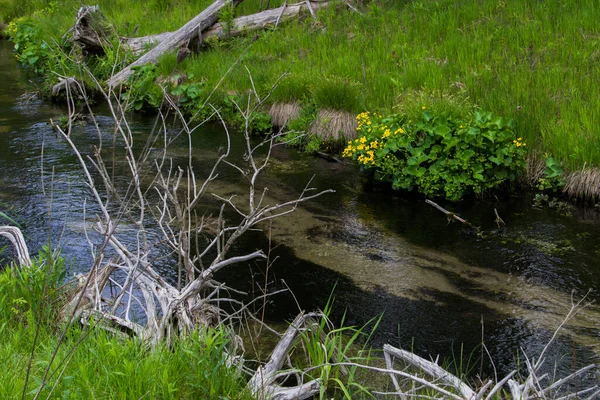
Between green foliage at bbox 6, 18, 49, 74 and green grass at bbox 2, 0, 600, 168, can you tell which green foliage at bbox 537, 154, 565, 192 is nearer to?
green grass at bbox 2, 0, 600, 168

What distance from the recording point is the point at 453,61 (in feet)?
34.5

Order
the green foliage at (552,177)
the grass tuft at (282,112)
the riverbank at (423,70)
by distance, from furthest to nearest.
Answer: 1. the grass tuft at (282,112)
2. the riverbank at (423,70)
3. the green foliage at (552,177)

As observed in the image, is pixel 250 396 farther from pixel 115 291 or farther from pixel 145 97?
pixel 145 97

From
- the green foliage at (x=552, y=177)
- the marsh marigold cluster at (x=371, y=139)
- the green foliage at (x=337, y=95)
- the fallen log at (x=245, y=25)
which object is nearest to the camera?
the green foliage at (x=552, y=177)

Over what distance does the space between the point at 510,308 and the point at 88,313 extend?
11.1 feet

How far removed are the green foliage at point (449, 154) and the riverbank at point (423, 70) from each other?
35cm

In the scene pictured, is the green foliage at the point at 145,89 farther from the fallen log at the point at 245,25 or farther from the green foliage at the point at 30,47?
the green foliage at the point at 30,47

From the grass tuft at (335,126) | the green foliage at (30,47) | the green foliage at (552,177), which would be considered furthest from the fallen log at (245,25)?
the green foliage at (552,177)

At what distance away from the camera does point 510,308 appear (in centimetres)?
584

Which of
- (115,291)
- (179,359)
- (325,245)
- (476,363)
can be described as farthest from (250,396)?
(325,245)

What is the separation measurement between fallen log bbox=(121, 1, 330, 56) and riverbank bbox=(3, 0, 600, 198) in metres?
0.23

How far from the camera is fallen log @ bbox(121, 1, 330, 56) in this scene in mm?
14422

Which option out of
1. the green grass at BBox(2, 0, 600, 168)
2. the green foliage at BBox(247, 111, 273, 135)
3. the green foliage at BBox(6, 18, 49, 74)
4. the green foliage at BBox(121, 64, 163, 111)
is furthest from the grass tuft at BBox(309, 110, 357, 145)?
the green foliage at BBox(6, 18, 49, 74)

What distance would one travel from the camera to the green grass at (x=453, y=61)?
8.79 m
